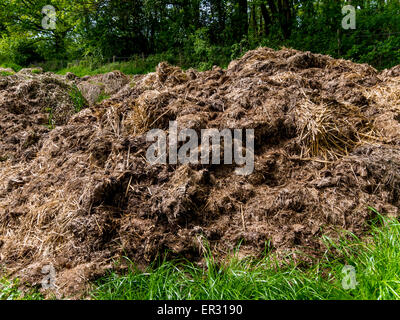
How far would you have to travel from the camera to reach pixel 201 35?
9.32 meters

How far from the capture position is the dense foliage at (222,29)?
7.86 m

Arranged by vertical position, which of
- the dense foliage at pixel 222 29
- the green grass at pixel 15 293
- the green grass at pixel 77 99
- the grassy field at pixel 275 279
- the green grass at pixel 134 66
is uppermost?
the dense foliage at pixel 222 29

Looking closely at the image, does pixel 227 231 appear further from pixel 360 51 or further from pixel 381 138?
pixel 360 51

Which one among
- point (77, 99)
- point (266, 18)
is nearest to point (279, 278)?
point (77, 99)

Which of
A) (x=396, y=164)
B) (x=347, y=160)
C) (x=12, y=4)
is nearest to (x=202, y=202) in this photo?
(x=347, y=160)

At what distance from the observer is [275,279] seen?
1.49m

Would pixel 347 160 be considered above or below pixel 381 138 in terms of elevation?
below

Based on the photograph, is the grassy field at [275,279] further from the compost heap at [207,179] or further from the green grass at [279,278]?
the compost heap at [207,179]

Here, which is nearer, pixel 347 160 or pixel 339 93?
pixel 347 160

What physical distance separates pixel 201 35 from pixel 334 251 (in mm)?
8872

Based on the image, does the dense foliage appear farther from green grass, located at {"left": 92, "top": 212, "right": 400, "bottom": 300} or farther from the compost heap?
green grass, located at {"left": 92, "top": 212, "right": 400, "bottom": 300}

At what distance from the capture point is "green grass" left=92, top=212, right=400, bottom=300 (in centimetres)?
141

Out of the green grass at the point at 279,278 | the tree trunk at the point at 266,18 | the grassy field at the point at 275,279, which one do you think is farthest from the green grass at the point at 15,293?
the tree trunk at the point at 266,18

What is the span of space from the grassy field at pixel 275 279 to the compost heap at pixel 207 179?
110 millimetres
